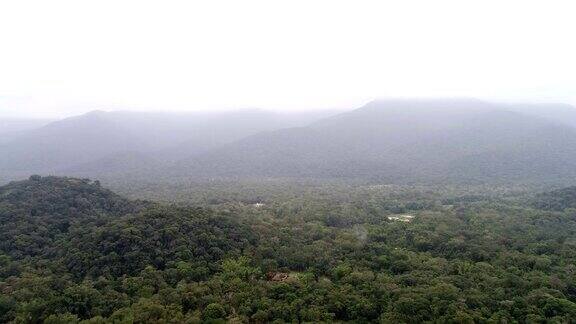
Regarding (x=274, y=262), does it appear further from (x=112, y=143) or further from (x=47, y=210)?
(x=112, y=143)

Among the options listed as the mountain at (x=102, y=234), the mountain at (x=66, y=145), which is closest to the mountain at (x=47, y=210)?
the mountain at (x=102, y=234)

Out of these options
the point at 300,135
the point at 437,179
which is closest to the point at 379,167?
Result: the point at 437,179

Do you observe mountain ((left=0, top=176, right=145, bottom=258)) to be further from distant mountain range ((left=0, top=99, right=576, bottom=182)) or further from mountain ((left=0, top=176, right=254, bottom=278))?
distant mountain range ((left=0, top=99, right=576, bottom=182))

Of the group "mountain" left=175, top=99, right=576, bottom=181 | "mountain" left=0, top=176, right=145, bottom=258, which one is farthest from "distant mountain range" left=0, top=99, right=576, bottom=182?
"mountain" left=0, top=176, right=145, bottom=258

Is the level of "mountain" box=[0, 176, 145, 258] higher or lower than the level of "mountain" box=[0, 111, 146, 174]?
higher

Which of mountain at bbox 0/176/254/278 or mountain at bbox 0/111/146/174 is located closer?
mountain at bbox 0/176/254/278

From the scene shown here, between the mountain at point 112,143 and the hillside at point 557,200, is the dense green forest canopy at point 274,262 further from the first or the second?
the mountain at point 112,143

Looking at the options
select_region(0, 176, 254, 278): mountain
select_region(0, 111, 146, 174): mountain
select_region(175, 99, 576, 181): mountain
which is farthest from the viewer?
select_region(0, 111, 146, 174): mountain

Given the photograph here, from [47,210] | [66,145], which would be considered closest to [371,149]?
[47,210]
